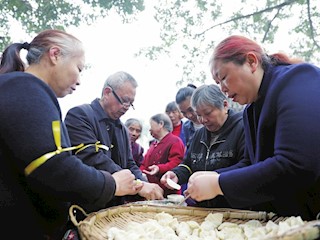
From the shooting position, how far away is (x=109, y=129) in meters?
1.91

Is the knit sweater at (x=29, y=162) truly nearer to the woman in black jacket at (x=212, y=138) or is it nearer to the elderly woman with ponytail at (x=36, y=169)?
the elderly woman with ponytail at (x=36, y=169)

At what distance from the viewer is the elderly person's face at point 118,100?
1957 mm

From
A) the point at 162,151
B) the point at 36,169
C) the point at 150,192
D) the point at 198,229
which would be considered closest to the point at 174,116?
the point at 162,151

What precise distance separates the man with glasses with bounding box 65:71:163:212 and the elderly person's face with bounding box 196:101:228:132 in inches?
17.0

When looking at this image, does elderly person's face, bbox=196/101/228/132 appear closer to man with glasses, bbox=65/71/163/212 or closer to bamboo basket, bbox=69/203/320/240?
man with glasses, bbox=65/71/163/212

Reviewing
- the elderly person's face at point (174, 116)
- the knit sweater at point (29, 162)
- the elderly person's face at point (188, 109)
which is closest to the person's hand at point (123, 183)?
the knit sweater at point (29, 162)

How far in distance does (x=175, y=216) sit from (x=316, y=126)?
25.1 inches

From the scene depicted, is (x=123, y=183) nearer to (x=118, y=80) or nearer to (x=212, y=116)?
(x=212, y=116)

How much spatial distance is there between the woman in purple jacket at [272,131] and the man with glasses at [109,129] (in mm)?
628

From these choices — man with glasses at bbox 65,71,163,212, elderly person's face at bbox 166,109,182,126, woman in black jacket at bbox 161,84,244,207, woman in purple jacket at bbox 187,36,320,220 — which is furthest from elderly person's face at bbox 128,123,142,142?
woman in purple jacket at bbox 187,36,320,220

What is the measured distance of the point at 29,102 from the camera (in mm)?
923

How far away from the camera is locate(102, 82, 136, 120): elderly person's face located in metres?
1.96

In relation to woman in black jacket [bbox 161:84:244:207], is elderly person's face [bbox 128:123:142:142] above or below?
below

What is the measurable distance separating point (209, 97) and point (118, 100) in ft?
1.69
